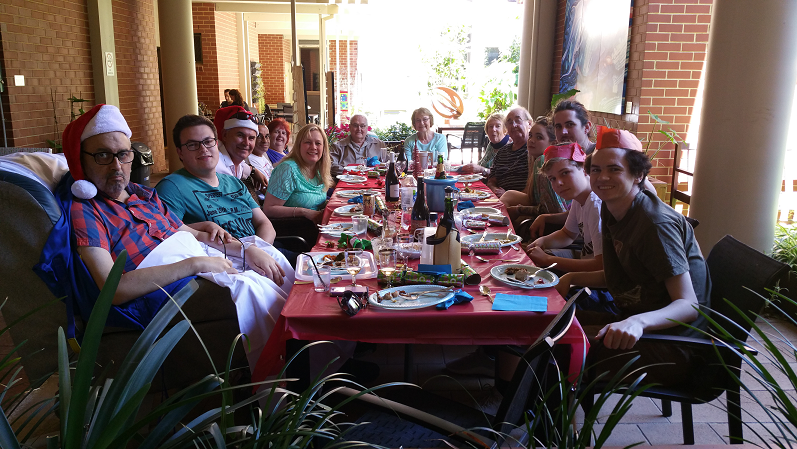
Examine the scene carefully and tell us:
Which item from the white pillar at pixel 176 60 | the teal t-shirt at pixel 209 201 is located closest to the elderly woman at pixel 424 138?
the teal t-shirt at pixel 209 201

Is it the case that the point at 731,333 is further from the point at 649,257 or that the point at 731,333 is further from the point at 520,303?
the point at 520,303

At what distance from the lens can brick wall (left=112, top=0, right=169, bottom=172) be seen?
829cm

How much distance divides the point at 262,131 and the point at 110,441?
13.7 feet

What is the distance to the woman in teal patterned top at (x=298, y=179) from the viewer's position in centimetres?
392

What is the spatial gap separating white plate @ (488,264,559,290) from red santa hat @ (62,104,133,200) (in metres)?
1.53

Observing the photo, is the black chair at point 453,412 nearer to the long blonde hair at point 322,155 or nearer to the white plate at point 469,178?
the long blonde hair at point 322,155

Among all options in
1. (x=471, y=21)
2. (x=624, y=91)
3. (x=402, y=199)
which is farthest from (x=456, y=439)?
(x=471, y=21)

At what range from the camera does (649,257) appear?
1.96 meters

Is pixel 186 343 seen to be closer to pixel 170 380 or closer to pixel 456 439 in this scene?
pixel 170 380

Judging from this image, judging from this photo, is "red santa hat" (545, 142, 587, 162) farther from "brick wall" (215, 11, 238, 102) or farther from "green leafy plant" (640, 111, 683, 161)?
"brick wall" (215, 11, 238, 102)

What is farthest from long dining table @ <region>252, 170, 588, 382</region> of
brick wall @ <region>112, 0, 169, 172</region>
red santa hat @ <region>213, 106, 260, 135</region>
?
brick wall @ <region>112, 0, 169, 172</region>

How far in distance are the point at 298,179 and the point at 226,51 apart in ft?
32.3

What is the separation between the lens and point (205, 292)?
2.26 m

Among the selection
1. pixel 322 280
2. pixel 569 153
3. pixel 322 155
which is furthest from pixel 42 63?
pixel 569 153
